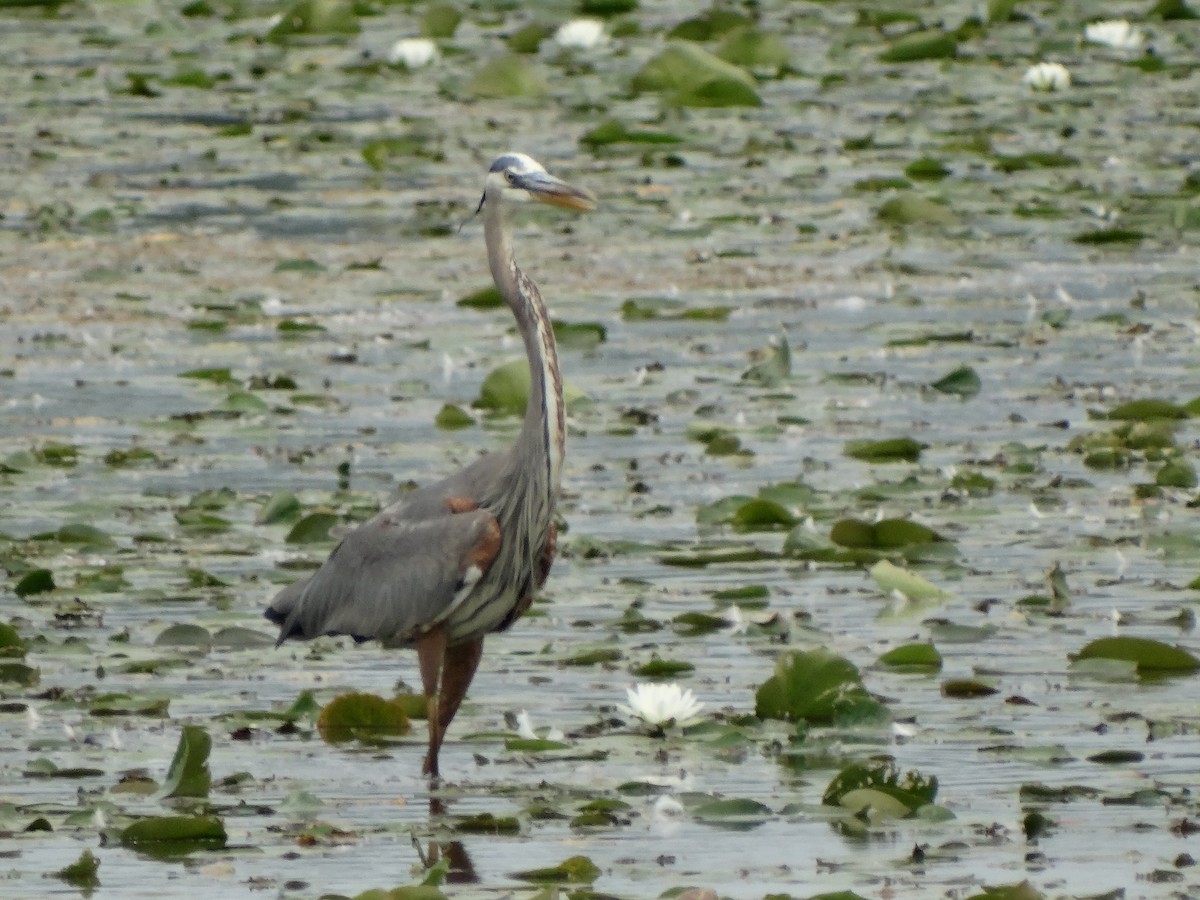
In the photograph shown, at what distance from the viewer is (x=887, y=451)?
9.10 metres

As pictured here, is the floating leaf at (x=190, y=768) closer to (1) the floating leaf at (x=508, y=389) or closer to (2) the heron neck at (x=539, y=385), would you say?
(2) the heron neck at (x=539, y=385)

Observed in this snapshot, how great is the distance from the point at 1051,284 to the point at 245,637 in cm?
580

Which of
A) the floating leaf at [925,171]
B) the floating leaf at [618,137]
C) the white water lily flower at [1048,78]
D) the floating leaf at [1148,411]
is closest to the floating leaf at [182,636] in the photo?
the floating leaf at [1148,411]

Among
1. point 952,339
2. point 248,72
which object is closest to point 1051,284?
point 952,339

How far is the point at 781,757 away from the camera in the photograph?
20.3 ft

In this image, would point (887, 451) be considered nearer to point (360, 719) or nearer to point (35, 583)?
point (35, 583)

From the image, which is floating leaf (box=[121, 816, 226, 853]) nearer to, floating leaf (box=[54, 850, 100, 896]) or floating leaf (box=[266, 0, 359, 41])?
floating leaf (box=[54, 850, 100, 896])

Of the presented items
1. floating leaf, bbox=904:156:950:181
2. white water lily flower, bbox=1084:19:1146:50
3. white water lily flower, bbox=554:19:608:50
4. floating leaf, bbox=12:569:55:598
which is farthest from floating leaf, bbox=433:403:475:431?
white water lily flower, bbox=554:19:608:50

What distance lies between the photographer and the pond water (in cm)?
576

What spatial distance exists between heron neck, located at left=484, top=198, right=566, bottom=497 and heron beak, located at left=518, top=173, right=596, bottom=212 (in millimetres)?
173

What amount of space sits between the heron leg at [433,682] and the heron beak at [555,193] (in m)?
0.96

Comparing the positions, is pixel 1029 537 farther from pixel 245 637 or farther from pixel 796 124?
pixel 796 124

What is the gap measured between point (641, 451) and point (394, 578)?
3196 millimetres

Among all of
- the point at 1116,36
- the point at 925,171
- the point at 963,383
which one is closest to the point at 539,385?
the point at 963,383
